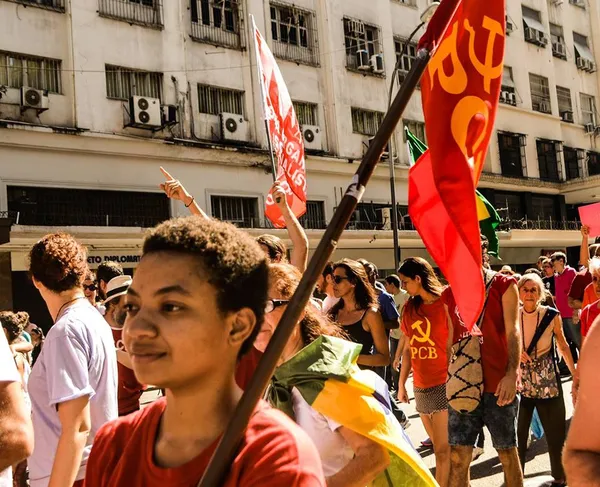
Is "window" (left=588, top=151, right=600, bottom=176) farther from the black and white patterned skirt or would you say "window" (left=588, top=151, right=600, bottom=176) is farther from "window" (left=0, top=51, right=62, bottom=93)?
the black and white patterned skirt

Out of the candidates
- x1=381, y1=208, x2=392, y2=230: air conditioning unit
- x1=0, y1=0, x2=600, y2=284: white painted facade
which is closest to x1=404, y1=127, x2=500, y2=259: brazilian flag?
x1=0, y1=0, x2=600, y2=284: white painted facade

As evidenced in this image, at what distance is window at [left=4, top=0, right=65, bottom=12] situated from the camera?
16625 millimetres

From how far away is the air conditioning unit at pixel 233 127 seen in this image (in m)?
19.5

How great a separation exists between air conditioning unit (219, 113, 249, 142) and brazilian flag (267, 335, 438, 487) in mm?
17535

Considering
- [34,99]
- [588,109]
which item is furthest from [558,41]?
[34,99]

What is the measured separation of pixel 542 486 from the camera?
466 cm

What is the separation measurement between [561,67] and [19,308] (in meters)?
26.6

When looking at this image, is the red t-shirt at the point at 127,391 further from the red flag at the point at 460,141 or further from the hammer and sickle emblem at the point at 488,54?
the hammer and sickle emblem at the point at 488,54

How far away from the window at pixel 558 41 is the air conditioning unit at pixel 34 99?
24.3m

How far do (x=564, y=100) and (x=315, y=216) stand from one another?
54.8 ft

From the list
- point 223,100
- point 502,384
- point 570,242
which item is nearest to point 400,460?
point 502,384

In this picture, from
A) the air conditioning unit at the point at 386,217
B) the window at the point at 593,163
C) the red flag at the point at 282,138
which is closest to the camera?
the red flag at the point at 282,138

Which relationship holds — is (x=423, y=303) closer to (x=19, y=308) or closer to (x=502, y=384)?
(x=502, y=384)

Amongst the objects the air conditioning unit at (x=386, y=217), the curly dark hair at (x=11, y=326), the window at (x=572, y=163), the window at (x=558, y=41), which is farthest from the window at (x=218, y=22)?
the window at (x=572, y=163)
